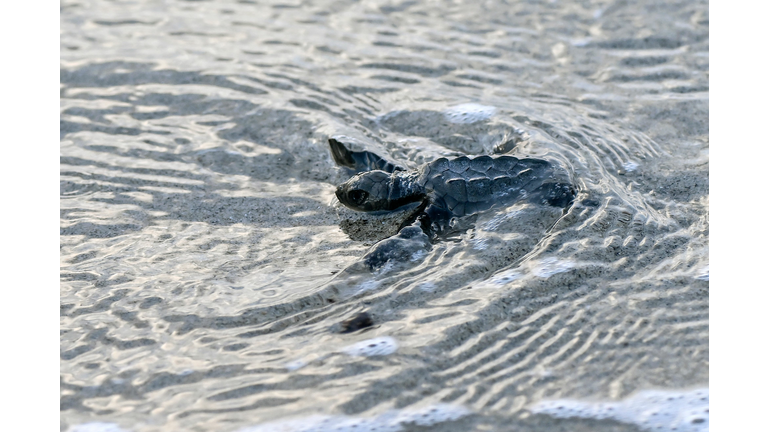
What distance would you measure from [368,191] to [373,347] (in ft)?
3.41

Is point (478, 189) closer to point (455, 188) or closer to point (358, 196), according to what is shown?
point (455, 188)

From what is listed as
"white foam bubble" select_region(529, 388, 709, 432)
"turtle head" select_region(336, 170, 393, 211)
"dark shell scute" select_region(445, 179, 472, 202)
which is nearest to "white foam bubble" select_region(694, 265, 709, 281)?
"white foam bubble" select_region(529, 388, 709, 432)

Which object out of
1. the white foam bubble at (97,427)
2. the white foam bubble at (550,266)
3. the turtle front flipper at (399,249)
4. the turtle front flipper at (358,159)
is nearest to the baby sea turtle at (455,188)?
the turtle front flipper at (399,249)

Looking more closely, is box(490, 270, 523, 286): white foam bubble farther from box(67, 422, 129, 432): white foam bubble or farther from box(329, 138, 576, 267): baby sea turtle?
box(67, 422, 129, 432): white foam bubble

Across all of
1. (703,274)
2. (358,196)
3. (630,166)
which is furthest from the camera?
(630,166)

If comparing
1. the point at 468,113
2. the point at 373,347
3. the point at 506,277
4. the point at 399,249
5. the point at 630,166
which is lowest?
the point at 373,347

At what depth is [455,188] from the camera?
3133 millimetres

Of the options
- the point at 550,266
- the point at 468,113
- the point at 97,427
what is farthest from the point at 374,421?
the point at 468,113

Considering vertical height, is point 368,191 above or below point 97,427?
above

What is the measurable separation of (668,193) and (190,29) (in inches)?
138

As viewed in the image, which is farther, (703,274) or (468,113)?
(468,113)

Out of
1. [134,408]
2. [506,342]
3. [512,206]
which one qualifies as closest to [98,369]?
[134,408]

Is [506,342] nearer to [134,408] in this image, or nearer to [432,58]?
[134,408]

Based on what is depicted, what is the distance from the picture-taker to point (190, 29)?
502 centimetres
